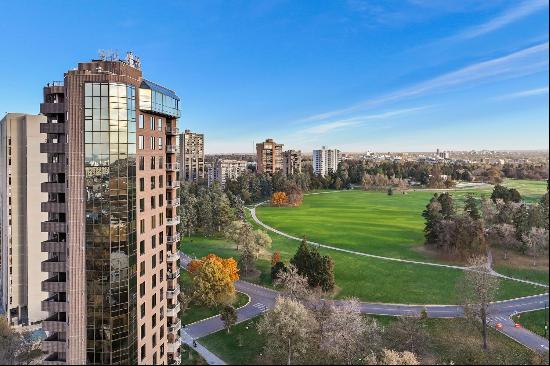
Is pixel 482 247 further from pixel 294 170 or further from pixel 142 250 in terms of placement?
pixel 294 170

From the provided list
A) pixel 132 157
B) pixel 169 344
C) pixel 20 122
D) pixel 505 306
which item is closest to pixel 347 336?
pixel 169 344

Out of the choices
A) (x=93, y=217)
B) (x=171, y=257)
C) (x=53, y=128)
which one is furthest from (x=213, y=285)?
(x=53, y=128)

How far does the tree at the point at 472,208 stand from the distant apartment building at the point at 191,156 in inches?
1493

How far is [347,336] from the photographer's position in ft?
33.2

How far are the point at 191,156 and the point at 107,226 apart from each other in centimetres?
4985

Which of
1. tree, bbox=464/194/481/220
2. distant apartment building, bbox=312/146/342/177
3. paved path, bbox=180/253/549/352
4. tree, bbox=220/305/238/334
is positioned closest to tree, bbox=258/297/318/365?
tree, bbox=220/305/238/334

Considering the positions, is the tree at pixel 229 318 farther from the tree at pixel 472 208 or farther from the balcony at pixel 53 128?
the tree at pixel 472 208

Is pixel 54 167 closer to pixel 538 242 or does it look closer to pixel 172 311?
pixel 172 311

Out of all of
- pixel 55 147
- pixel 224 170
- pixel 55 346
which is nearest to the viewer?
pixel 55 346

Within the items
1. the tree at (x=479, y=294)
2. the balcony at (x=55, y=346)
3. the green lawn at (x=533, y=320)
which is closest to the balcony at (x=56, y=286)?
the balcony at (x=55, y=346)

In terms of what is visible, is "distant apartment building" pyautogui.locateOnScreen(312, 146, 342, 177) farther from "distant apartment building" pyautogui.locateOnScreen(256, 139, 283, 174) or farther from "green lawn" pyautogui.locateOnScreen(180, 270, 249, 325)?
"green lawn" pyautogui.locateOnScreen(180, 270, 249, 325)

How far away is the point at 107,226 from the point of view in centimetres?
816

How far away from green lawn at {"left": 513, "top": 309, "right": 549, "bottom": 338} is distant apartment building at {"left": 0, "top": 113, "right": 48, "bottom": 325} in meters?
17.3

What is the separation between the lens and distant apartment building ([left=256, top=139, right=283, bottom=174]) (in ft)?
181
